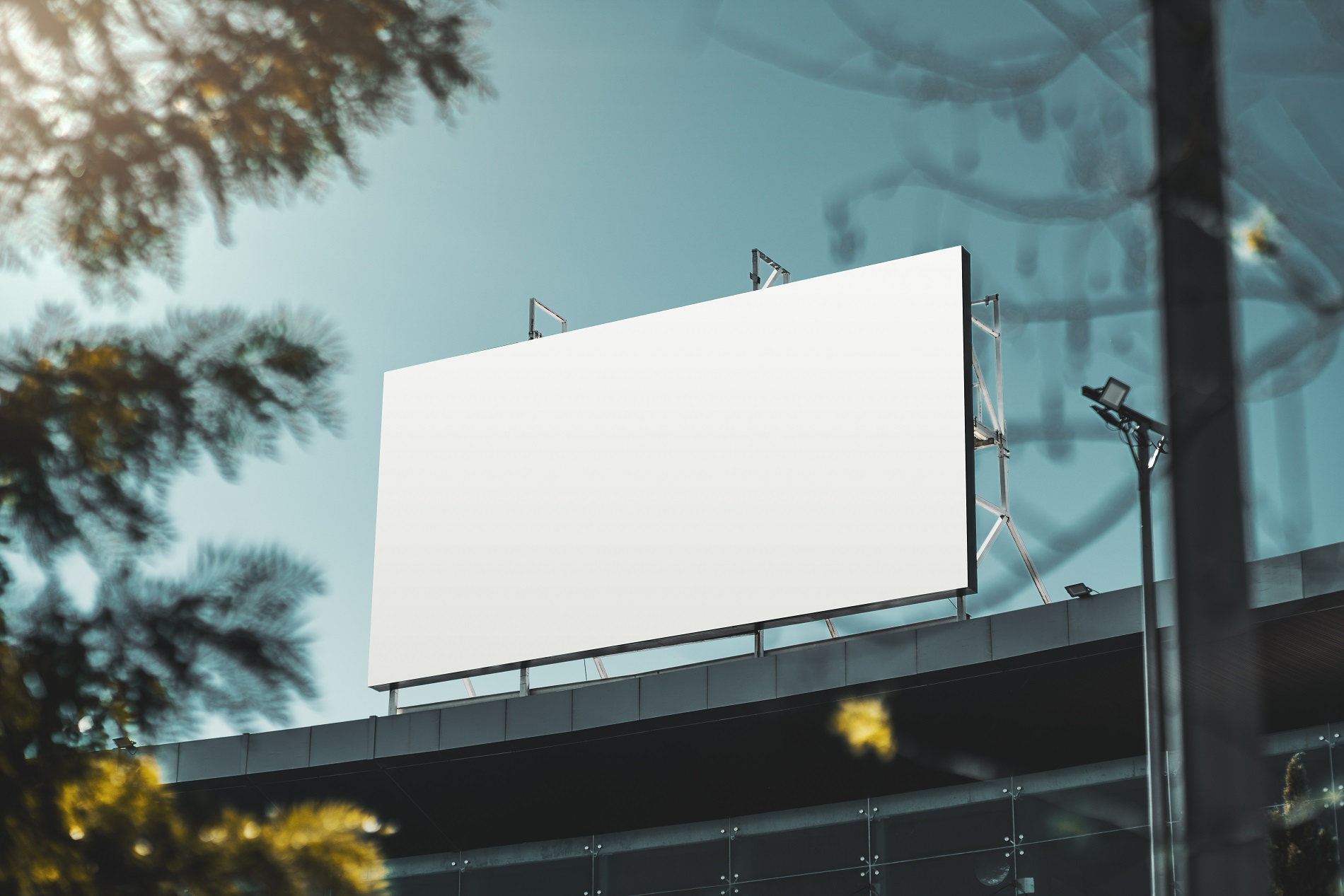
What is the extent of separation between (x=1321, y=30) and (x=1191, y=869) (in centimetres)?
191

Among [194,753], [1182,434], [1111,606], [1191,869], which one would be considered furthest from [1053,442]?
[194,753]

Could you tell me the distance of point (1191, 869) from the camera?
10.4 ft

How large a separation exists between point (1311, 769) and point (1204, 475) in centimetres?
1506

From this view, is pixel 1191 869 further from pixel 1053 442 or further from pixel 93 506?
pixel 93 506

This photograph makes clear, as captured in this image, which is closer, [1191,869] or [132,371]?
[1191,869]

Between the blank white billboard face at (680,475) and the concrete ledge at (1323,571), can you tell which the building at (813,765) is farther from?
the blank white billboard face at (680,475)

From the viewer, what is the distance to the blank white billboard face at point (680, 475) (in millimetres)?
20641

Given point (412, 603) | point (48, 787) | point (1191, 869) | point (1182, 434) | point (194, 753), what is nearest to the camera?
point (1191, 869)

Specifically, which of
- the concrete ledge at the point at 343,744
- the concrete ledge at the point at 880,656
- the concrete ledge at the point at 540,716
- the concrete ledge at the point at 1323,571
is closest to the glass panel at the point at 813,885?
the concrete ledge at the point at 880,656

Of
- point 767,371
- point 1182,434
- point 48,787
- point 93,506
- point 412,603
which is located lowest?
point 48,787

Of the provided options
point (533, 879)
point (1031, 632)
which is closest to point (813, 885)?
point (533, 879)

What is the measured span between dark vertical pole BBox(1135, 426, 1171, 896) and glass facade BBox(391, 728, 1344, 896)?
9.53ft

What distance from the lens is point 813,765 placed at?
19.4 metres

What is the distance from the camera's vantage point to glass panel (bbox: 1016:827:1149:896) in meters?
17.5
